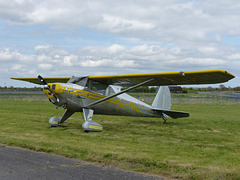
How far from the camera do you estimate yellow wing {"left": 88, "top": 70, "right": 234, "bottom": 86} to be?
980cm

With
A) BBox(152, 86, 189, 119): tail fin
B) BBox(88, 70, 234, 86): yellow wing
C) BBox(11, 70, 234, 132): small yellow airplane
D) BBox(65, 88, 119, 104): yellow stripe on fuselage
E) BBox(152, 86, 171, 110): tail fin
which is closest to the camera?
BBox(88, 70, 234, 86): yellow wing

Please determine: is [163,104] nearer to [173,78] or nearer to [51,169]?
[173,78]

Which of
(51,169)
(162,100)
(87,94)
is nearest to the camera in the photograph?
(51,169)

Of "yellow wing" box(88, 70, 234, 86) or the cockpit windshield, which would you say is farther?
the cockpit windshield

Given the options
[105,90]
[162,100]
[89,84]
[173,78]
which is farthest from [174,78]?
[162,100]

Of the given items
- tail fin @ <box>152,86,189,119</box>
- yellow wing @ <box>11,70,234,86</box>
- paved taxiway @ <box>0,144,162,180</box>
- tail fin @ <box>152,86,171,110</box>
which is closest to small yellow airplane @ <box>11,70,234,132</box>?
yellow wing @ <box>11,70,234,86</box>

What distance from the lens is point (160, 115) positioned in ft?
48.7

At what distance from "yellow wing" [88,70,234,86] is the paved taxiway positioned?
18.7 feet

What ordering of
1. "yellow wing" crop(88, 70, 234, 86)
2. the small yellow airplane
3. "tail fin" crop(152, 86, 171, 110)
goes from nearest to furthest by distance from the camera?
"yellow wing" crop(88, 70, 234, 86)
the small yellow airplane
"tail fin" crop(152, 86, 171, 110)

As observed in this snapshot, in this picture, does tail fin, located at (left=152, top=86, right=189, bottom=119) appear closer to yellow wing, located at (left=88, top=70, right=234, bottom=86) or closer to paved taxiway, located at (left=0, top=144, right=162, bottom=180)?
yellow wing, located at (left=88, top=70, right=234, bottom=86)

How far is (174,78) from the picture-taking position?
36.7 ft

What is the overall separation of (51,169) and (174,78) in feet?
23.4

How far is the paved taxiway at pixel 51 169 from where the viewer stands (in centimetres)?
486

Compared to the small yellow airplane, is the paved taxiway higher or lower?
lower
